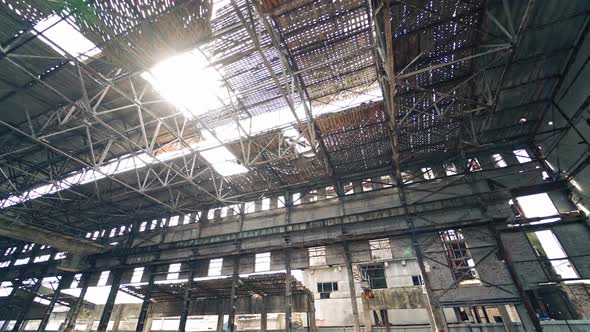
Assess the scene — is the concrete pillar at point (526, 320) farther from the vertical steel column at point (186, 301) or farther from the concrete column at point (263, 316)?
the vertical steel column at point (186, 301)

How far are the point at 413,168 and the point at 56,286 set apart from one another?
2984 centimetres

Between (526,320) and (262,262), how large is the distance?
1243 centimetres

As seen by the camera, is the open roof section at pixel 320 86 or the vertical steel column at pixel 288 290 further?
the vertical steel column at pixel 288 290

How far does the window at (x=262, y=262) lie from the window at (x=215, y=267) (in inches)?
103


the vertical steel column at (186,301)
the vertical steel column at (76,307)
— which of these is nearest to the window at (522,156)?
the vertical steel column at (186,301)

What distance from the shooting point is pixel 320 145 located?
1278 centimetres

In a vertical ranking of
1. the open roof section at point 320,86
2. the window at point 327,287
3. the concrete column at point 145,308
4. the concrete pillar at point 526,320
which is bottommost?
the concrete pillar at point 526,320

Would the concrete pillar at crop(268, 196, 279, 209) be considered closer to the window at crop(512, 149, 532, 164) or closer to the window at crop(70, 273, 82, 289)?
the window at crop(512, 149, 532, 164)

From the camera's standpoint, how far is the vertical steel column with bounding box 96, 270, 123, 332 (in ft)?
53.7

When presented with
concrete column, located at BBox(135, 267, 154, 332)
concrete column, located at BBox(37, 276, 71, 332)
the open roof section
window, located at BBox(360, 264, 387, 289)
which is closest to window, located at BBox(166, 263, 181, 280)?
concrete column, located at BBox(135, 267, 154, 332)

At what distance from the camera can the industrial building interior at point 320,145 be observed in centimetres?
832

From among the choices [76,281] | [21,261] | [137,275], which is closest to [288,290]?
[137,275]

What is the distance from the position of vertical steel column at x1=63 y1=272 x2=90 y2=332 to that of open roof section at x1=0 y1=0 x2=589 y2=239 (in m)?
8.08

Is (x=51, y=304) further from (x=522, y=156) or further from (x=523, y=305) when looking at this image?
(x=522, y=156)
